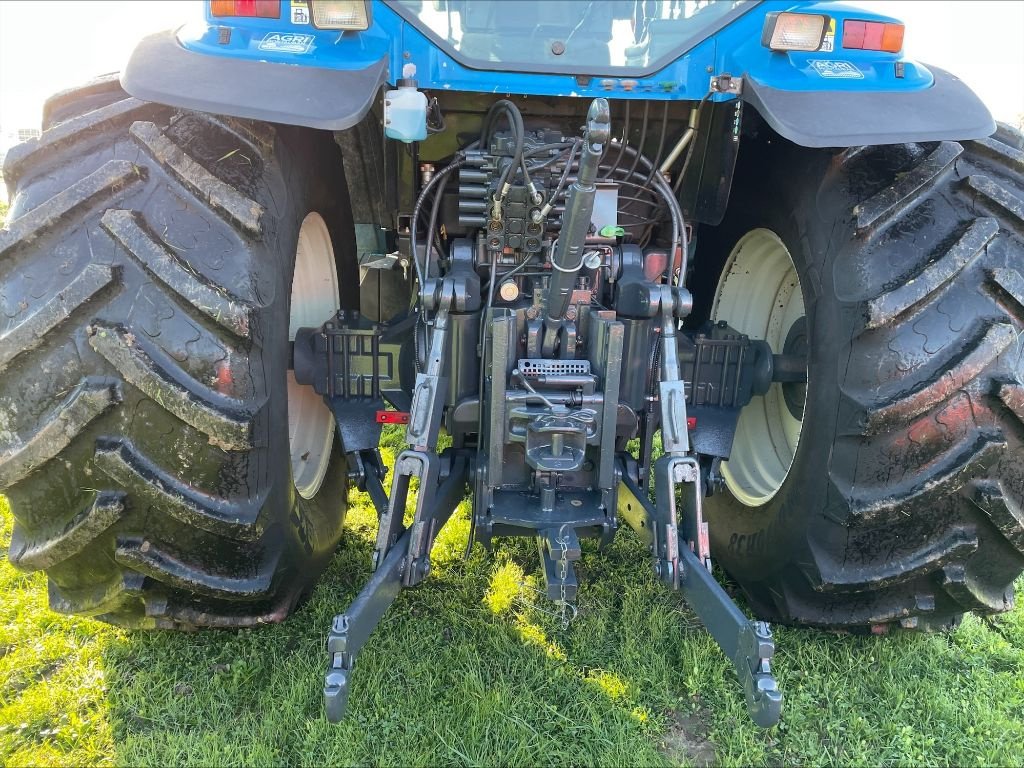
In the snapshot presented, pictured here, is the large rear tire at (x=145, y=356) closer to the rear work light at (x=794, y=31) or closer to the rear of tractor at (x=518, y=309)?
the rear of tractor at (x=518, y=309)

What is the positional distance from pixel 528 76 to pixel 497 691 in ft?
5.96

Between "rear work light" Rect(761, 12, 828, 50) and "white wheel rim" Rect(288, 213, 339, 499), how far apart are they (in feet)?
5.18

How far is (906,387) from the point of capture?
199 centimetres

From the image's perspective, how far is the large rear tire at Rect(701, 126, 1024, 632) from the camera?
1.98 meters

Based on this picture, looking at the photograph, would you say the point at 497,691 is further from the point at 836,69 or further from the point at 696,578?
the point at 836,69

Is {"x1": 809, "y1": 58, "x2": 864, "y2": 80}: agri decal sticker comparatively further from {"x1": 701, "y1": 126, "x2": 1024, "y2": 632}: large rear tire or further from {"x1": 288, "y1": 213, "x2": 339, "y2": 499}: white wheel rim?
{"x1": 288, "y1": 213, "x2": 339, "y2": 499}: white wheel rim

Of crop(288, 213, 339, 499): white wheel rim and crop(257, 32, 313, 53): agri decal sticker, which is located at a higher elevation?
crop(257, 32, 313, 53): agri decal sticker

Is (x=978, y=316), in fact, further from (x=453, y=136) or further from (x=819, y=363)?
(x=453, y=136)

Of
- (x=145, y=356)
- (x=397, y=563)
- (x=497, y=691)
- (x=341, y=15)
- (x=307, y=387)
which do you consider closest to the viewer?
(x=145, y=356)

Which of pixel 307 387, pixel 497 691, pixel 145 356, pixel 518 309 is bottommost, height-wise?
pixel 497 691

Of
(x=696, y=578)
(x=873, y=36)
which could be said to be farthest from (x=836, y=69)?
(x=696, y=578)

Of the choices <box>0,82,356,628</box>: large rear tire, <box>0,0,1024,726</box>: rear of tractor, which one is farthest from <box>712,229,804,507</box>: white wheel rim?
<box>0,82,356,628</box>: large rear tire

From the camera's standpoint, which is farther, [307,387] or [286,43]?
[307,387]

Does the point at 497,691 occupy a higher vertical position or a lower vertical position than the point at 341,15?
lower
